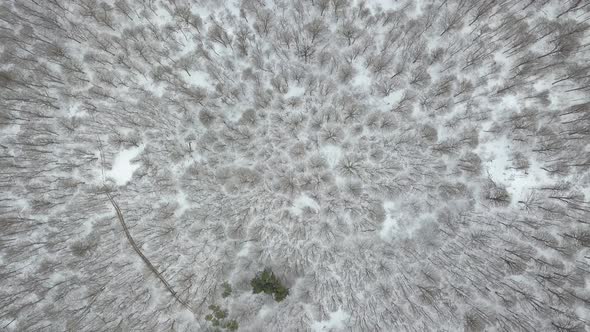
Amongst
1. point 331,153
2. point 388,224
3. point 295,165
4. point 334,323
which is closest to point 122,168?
point 295,165

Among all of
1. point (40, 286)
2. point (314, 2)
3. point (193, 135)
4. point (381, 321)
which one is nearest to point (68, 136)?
point (193, 135)

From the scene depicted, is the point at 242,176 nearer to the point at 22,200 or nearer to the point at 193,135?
the point at 193,135

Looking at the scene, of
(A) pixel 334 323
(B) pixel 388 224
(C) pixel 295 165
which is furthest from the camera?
(C) pixel 295 165

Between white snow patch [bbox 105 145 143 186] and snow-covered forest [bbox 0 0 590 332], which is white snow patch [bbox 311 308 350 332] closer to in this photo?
snow-covered forest [bbox 0 0 590 332]

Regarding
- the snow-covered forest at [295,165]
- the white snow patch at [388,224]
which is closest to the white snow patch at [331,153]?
the snow-covered forest at [295,165]

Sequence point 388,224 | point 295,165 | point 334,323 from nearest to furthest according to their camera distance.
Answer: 1. point 334,323
2. point 388,224
3. point 295,165

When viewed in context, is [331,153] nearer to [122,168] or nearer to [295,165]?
[295,165]

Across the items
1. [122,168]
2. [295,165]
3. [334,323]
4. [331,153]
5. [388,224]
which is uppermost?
[122,168]

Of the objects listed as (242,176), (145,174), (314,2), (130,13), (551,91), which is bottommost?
(551,91)
